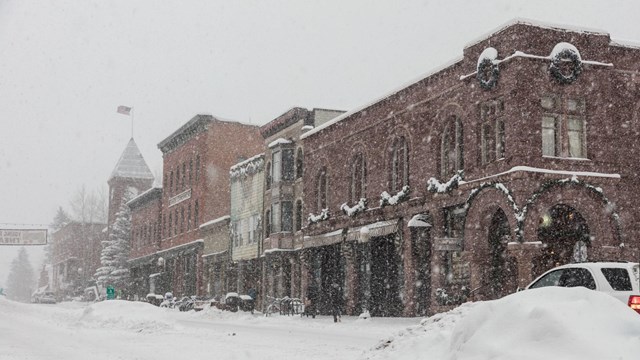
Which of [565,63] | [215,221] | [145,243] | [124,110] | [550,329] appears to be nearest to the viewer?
[550,329]

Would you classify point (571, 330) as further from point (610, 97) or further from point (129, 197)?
point (129, 197)

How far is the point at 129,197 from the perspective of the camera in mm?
88500

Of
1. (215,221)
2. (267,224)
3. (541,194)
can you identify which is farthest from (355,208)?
(215,221)

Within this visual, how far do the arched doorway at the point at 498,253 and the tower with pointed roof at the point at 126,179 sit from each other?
2652 inches

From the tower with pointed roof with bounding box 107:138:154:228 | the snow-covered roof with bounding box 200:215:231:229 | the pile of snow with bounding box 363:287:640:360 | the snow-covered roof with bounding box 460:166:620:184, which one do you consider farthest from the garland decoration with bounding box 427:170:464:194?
the tower with pointed roof with bounding box 107:138:154:228

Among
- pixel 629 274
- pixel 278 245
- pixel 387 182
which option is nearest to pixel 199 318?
pixel 278 245

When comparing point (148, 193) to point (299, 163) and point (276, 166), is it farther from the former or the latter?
point (299, 163)

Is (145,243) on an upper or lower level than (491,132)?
lower

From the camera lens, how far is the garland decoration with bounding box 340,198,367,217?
120ft

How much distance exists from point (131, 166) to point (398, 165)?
214ft

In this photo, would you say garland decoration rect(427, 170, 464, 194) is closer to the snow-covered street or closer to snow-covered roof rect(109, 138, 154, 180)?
the snow-covered street

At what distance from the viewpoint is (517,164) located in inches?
1027

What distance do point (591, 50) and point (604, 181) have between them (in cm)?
451

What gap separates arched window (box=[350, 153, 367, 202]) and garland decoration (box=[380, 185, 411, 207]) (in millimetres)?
2605
